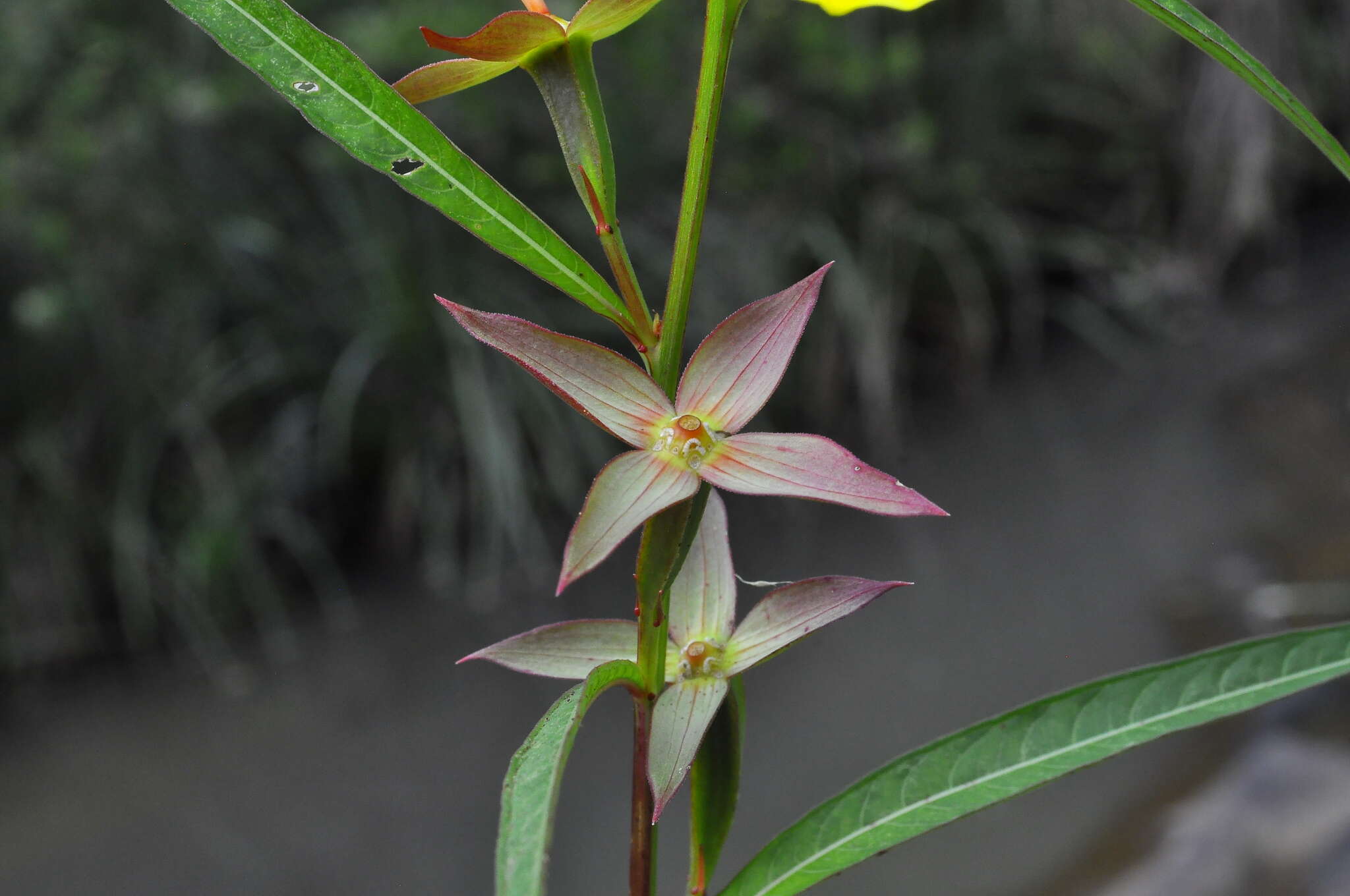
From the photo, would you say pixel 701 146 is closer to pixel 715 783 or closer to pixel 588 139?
pixel 588 139

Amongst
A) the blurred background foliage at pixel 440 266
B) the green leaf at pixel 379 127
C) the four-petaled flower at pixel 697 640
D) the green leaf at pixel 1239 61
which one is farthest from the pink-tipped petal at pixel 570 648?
the blurred background foliage at pixel 440 266

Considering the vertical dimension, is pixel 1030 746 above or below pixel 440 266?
below

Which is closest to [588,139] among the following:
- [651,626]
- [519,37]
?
[519,37]

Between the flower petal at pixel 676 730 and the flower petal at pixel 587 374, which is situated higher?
the flower petal at pixel 587 374

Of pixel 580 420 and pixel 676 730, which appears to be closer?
pixel 676 730

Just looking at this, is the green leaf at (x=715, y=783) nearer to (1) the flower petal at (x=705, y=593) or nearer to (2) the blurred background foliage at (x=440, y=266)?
(1) the flower petal at (x=705, y=593)
